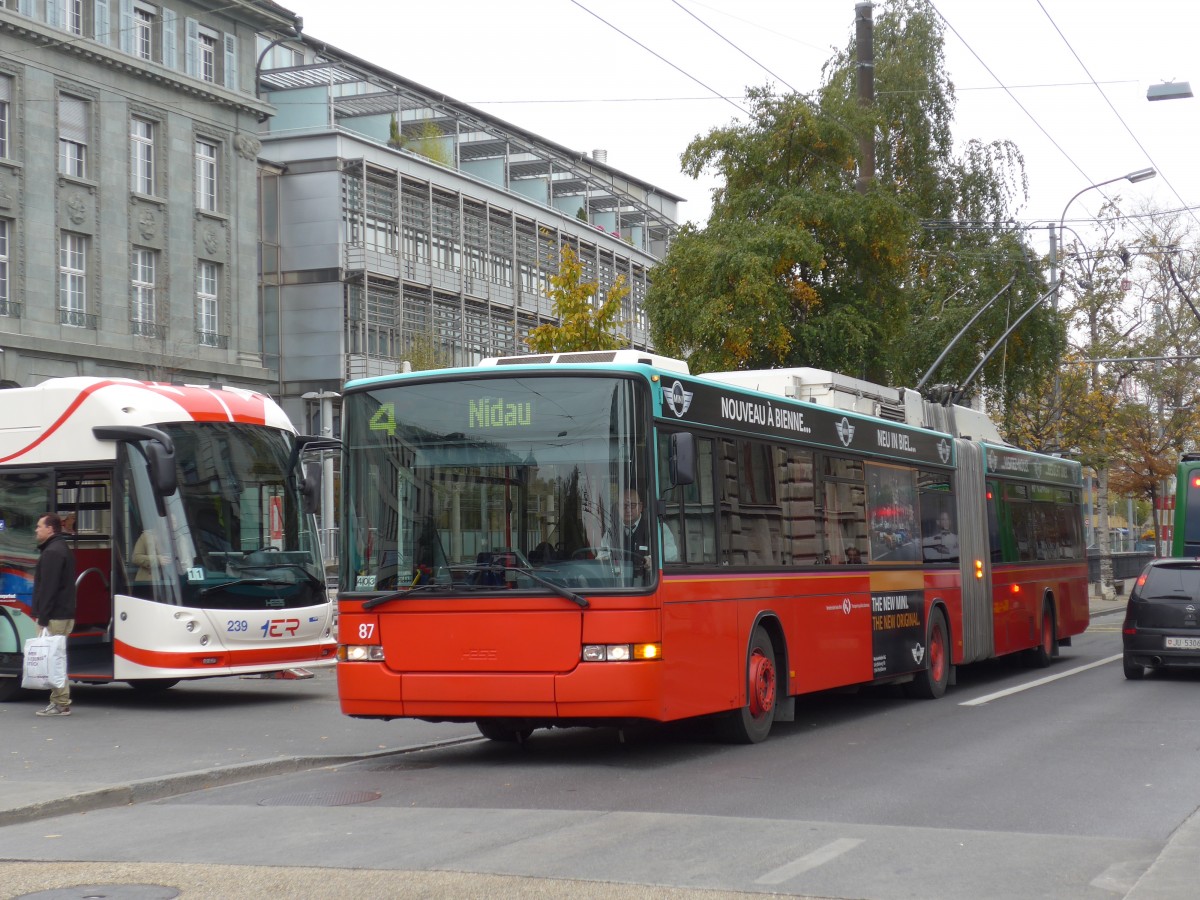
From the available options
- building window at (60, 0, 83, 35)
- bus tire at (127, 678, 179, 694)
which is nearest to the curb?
bus tire at (127, 678, 179, 694)

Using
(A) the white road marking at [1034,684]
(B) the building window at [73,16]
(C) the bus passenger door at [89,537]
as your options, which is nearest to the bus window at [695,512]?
(A) the white road marking at [1034,684]

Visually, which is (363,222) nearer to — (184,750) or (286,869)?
(184,750)

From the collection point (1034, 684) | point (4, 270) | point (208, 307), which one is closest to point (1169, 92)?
point (1034, 684)

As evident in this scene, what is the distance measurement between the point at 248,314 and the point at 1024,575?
92.9ft

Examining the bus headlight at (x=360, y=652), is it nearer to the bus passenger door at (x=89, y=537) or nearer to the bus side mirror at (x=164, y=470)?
the bus side mirror at (x=164, y=470)

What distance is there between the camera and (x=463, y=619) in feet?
37.2

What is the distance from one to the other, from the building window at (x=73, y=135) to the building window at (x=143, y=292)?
2655mm

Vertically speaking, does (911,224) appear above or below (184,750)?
above

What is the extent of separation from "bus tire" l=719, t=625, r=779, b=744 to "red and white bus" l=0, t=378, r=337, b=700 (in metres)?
6.00

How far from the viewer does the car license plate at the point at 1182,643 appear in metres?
19.1

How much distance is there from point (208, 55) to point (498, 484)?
35467 mm

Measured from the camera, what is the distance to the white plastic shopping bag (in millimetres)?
15281

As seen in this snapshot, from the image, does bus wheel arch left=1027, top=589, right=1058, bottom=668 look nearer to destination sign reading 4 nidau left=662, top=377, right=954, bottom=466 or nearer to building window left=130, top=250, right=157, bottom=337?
destination sign reading 4 nidau left=662, top=377, right=954, bottom=466

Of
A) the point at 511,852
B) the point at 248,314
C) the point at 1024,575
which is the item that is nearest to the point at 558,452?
the point at 511,852
